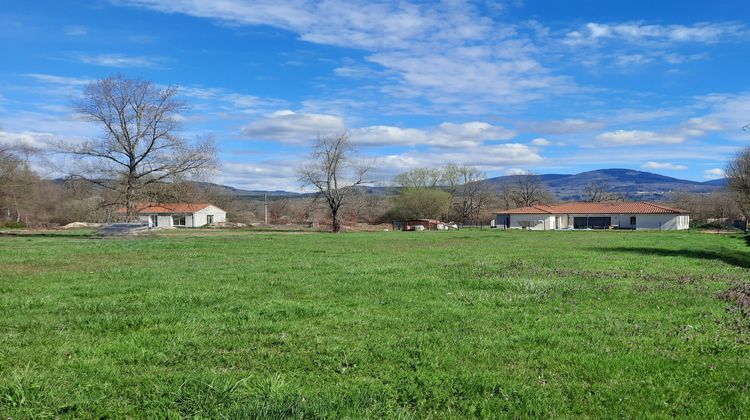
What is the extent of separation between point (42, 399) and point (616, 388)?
5.36 meters

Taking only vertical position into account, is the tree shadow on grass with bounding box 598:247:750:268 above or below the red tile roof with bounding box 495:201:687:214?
below

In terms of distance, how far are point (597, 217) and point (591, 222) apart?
1.38 meters

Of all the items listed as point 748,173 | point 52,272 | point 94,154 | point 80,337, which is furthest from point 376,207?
point 80,337

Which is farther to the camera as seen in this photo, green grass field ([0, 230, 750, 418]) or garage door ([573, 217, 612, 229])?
garage door ([573, 217, 612, 229])

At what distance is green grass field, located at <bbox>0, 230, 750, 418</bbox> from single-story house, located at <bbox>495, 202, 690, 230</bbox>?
85695 millimetres

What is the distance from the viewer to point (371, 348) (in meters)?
6.52

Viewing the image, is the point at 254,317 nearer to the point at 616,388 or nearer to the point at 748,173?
the point at 616,388

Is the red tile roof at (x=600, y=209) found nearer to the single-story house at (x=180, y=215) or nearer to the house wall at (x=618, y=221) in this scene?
the house wall at (x=618, y=221)

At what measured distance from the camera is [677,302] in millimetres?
9789

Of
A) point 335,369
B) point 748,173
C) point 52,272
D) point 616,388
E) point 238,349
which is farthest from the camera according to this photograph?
point 748,173

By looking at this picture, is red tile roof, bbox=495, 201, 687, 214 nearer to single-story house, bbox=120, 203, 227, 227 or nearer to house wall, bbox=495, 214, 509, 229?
house wall, bbox=495, 214, 509, 229

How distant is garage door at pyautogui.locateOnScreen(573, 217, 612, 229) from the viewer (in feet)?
313

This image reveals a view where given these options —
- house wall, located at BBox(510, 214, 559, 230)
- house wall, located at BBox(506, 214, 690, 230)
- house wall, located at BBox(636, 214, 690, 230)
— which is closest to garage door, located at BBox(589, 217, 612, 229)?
house wall, located at BBox(506, 214, 690, 230)

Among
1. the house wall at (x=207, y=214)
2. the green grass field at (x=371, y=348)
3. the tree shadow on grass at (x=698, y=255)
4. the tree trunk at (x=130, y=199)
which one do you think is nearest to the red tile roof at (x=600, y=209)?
the house wall at (x=207, y=214)
